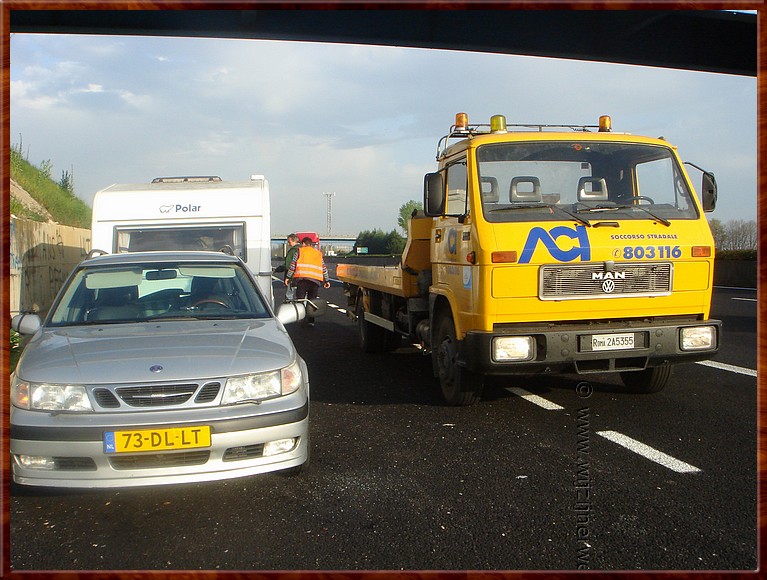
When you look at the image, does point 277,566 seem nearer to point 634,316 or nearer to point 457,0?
point 457,0

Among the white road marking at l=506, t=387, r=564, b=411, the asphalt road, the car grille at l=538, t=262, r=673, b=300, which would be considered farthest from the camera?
the white road marking at l=506, t=387, r=564, b=411

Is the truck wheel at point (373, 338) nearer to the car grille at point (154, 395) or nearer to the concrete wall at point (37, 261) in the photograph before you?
the concrete wall at point (37, 261)

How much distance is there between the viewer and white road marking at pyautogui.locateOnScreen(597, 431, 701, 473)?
4467 mm

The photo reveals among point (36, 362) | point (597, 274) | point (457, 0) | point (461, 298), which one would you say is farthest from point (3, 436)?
point (597, 274)

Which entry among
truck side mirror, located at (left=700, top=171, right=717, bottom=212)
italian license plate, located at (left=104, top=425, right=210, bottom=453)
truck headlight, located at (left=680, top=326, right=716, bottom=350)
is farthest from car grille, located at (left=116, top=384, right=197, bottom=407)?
truck side mirror, located at (left=700, top=171, right=717, bottom=212)

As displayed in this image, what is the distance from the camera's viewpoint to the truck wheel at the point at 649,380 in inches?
259

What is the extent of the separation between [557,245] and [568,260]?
0.15 meters

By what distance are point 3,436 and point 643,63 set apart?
903 centimetres

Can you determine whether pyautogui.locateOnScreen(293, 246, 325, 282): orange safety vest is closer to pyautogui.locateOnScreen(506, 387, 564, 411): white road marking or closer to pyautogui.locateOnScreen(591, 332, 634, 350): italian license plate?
pyautogui.locateOnScreen(506, 387, 564, 411): white road marking

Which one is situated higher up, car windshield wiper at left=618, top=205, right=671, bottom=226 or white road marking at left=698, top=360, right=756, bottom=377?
car windshield wiper at left=618, top=205, right=671, bottom=226

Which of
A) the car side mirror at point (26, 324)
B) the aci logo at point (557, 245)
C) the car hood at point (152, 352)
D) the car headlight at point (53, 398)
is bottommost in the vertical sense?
the car headlight at point (53, 398)

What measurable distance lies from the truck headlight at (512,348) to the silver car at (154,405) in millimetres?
1748

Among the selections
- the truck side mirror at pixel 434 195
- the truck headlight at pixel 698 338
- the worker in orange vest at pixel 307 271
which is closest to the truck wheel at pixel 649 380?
the truck headlight at pixel 698 338

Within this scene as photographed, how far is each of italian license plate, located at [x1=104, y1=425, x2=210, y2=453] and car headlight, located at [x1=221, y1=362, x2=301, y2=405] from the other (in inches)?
10.5
